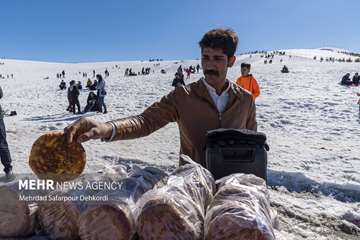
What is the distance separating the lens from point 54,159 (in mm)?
1835

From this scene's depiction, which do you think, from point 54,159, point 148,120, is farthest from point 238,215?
point 148,120

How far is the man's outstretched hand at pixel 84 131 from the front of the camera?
1867 millimetres

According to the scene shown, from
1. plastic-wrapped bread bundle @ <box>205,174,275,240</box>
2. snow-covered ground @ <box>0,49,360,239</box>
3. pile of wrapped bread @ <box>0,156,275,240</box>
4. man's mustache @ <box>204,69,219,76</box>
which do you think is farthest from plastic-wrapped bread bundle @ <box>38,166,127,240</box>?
man's mustache @ <box>204,69,219,76</box>

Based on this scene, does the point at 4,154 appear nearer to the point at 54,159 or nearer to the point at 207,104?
the point at 207,104

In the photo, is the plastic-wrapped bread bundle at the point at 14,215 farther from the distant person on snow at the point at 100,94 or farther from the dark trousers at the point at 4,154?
the distant person on snow at the point at 100,94

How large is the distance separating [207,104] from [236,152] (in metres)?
0.58

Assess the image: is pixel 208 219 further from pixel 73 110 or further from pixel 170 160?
pixel 73 110

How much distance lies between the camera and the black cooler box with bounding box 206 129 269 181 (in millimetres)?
2199

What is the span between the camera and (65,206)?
62.0 inches

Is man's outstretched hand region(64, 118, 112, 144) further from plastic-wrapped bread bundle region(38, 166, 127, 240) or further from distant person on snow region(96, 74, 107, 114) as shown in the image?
distant person on snow region(96, 74, 107, 114)

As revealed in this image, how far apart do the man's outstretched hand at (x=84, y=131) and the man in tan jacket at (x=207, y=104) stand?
49 cm

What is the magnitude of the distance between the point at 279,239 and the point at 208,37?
139cm

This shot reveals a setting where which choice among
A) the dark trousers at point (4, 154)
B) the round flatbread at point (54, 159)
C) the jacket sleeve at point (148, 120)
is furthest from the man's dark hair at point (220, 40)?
the dark trousers at point (4, 154)

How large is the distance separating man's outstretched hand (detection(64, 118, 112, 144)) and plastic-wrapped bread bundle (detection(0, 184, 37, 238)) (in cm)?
36
